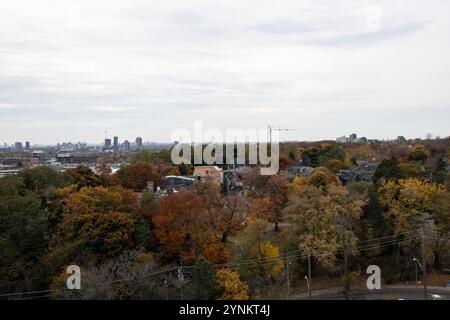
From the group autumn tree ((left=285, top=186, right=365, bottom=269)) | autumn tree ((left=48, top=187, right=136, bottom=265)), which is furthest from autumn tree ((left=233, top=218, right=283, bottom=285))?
autumn tree ((left=48, top=187, right=136, bottom=265))

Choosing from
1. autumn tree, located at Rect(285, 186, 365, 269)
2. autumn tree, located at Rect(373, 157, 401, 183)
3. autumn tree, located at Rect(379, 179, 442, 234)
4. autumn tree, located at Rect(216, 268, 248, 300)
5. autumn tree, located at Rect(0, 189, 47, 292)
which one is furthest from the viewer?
autumn tree, located at Rect(373, 157, 401, 183)

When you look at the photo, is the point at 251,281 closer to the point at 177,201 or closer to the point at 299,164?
the point at 177,201

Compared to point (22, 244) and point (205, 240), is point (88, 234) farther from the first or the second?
point (205, 240)

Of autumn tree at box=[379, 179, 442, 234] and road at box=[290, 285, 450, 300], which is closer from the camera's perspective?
road at box=[290, 285, 450, 300]

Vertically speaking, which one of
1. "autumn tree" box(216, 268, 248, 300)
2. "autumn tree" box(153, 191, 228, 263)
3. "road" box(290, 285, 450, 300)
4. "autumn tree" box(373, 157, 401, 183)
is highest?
"autumn tree" box(373, 157, 401, 183)

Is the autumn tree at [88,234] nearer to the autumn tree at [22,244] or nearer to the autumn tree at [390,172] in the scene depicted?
the autumn tree at [22,244]

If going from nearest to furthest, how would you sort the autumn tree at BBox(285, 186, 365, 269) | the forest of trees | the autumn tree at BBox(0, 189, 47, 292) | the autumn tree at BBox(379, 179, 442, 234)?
1. the forest of trees
2. the autumn tree at BBox(0, 189, 47, 292)
3. the autumn tree at BBox(285, 186, 365, 269)
4. the autumn tree at BBox(379, 179, 442, 234)

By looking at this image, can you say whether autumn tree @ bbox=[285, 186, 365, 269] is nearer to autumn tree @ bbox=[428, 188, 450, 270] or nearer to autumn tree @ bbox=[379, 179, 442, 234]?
autumn tree @ bbox=[379, 179, 442, 234]

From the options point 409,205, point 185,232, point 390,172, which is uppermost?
point 390,172

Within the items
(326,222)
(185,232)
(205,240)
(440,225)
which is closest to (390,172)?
(440,225)
